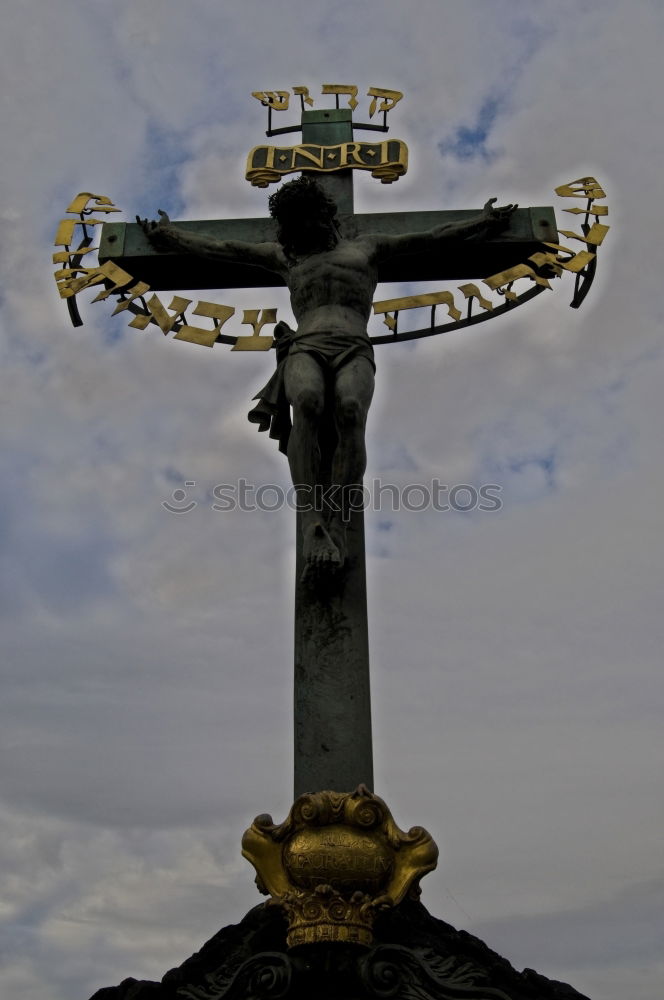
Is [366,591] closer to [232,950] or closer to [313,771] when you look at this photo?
[313,771]

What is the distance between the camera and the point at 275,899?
5180 mm

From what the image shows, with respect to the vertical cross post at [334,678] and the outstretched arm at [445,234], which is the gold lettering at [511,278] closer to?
the outstretched arm at [445,234]

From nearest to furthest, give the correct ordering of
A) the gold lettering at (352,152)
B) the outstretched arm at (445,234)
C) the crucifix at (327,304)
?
1. the crucifix at (327,304)
2. the outstretched arm at (445,234)
3. the gold lettering at (352,152)

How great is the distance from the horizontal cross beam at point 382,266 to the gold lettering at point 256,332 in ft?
0.81

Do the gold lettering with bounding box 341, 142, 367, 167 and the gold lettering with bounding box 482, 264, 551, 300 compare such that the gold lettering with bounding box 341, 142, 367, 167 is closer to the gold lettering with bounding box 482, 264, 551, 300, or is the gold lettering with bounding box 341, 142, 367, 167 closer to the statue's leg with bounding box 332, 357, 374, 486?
the gold lettering with bounding box 482, 264, 551, 300

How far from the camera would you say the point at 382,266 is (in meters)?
7.44

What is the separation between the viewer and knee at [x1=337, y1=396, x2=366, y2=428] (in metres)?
6.28

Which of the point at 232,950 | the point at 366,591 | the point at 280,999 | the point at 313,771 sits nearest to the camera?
the point at 280,999

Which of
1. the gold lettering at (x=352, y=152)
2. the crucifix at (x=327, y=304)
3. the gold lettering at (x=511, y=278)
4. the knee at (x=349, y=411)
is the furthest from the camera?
the gold lettering at (x=352, y=152)

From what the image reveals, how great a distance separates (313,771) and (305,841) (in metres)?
0.58

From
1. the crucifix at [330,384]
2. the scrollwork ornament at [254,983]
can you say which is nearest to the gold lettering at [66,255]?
the crucifix at [330,384]

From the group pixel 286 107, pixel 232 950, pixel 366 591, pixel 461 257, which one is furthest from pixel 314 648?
pixel 286 107

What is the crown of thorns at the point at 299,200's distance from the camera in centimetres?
684

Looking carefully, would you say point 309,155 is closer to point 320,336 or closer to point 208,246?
point 208,246
